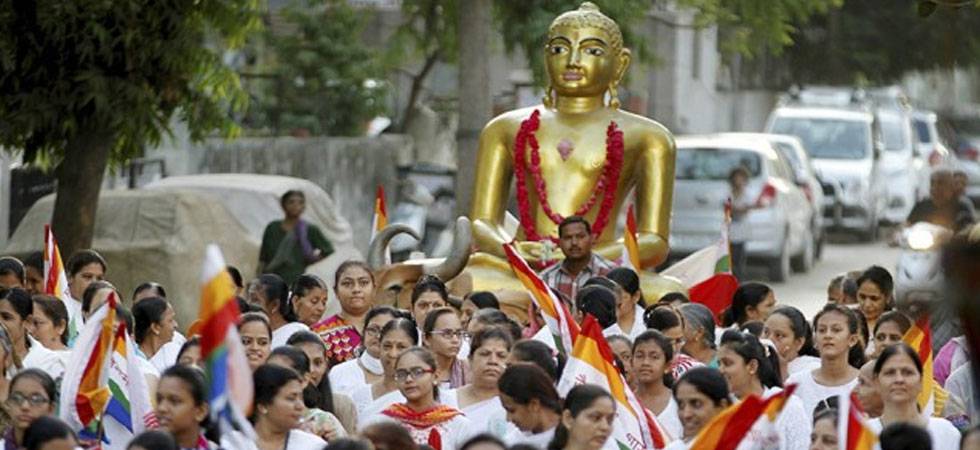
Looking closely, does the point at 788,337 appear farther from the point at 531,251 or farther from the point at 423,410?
the point at 531,251

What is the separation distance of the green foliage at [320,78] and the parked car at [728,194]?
4.57 meters

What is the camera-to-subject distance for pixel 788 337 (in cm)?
1234

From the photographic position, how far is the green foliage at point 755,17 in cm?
2398

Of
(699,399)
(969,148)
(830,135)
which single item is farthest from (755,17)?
(969,148)

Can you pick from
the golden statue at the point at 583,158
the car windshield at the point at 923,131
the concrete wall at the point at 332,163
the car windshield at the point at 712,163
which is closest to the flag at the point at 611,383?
the golden statue at the point at 583,158

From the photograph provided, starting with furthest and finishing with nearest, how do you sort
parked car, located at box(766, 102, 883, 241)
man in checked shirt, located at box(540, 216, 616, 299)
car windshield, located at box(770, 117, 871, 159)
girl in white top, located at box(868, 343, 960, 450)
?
car windshield, located at box(770, 117, 871, 159)
parked car, located at box(766, 102, 883, 241)
man in checked shirt, located at box(540, 216, 616, 299)
girl in white top, located at box(868, 343, 960, 450)

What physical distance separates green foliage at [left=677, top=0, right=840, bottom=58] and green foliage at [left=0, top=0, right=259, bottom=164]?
7.42m

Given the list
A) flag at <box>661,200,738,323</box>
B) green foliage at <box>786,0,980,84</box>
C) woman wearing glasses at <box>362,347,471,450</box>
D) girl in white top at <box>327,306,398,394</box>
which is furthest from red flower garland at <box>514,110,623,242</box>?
green foliage at <box>786,0,980,84</box>

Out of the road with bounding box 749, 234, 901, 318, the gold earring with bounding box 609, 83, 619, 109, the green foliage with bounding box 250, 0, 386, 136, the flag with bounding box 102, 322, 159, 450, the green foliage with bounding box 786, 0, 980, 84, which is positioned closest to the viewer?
the flag with bounding box 102, 322, 159, 450

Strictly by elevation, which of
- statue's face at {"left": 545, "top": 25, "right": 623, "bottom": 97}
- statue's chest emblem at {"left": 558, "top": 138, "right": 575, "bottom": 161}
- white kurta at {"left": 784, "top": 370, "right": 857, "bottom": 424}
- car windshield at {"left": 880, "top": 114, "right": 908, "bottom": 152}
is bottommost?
car windshield at {"left": 880, "top": 114, "right": 908, "bottom": 152}

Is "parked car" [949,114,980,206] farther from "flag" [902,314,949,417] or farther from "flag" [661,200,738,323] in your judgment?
"flag" [902,314,949,417]

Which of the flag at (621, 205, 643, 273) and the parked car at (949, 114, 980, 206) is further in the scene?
the parked car at (949, 114, 980, 206)

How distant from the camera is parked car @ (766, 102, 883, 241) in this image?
32656 millimetres

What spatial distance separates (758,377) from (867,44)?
3311cm
